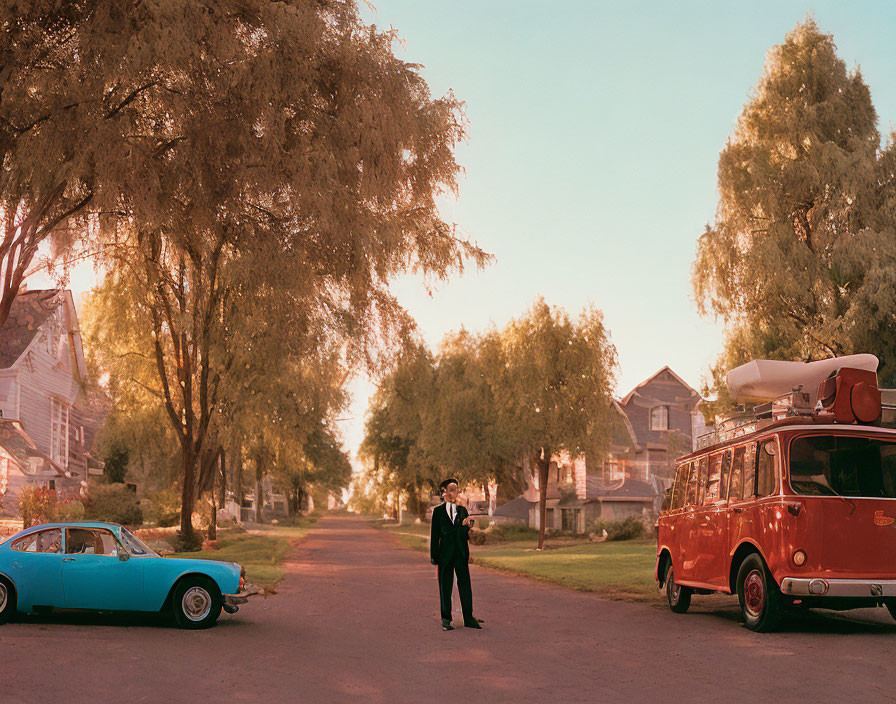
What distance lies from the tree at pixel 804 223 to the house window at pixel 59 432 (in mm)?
26636

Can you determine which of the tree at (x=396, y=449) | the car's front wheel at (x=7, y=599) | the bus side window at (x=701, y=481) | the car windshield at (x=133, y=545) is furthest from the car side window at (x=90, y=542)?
Answer: the tree at (x=396, y=449)

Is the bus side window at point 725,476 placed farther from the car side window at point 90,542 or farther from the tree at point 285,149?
the car side window at point 90,542

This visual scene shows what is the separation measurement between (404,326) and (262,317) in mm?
2785

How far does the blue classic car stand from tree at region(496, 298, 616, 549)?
26.7 m

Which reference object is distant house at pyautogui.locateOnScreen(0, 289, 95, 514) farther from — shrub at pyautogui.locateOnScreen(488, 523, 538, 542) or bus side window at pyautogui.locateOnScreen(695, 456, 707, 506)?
bus side window at pyautogui.locateOnScreen(695, 456, 707, 506)

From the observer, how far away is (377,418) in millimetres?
66812

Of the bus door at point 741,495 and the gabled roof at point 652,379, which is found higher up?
the gabled roof at point 652,379

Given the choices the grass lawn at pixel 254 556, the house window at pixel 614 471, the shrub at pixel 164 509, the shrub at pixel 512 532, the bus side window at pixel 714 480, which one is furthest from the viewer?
the house window at pixel 614 471

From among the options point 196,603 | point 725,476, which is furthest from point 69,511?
point 725,476

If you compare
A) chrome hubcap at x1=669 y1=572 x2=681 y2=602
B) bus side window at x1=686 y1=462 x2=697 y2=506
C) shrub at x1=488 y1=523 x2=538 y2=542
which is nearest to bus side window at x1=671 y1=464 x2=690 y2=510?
bus side window at x1=686 y1=462 x2=697 y2=506

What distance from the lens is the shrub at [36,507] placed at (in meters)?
27.9

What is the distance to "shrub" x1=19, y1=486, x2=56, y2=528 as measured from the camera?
27.9 metres

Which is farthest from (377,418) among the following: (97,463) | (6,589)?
(6,589)

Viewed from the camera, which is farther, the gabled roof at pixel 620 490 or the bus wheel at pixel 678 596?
the gabled roof at pixel 620 490
